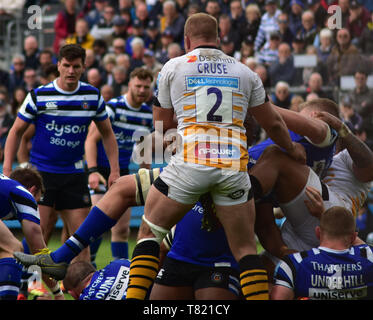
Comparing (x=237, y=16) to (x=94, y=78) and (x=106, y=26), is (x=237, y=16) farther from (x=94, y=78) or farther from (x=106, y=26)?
(x=106, y=26)

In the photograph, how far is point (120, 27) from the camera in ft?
41.9

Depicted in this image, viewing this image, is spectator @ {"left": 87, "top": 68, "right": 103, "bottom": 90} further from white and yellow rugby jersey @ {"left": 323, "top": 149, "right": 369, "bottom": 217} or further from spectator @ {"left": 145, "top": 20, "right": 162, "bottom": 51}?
white and yellow rugby jersey @ {"left": 323, "top": 149, "right": 369, "bottom": 217}

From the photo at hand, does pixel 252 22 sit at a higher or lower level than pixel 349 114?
higher

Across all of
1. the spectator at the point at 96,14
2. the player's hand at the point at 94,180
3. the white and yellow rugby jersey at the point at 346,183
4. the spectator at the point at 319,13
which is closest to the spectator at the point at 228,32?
the spectator at the point at 319,13

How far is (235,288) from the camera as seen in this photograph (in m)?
4.60

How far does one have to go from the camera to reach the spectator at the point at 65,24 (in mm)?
13016

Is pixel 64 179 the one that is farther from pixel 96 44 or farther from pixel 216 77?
pixel 96 44

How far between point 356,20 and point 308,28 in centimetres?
83

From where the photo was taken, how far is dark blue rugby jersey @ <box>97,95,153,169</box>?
756cm

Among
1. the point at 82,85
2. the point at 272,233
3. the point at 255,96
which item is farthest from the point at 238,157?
the point at 82,85

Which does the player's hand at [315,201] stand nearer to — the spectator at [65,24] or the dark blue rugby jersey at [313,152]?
the dark blue rugby jersey at [313,152]

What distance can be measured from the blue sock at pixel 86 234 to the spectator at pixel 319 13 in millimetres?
7087

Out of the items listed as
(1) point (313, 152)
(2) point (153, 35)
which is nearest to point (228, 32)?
(2) point (153, 35)

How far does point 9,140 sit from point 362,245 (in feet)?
11.5
